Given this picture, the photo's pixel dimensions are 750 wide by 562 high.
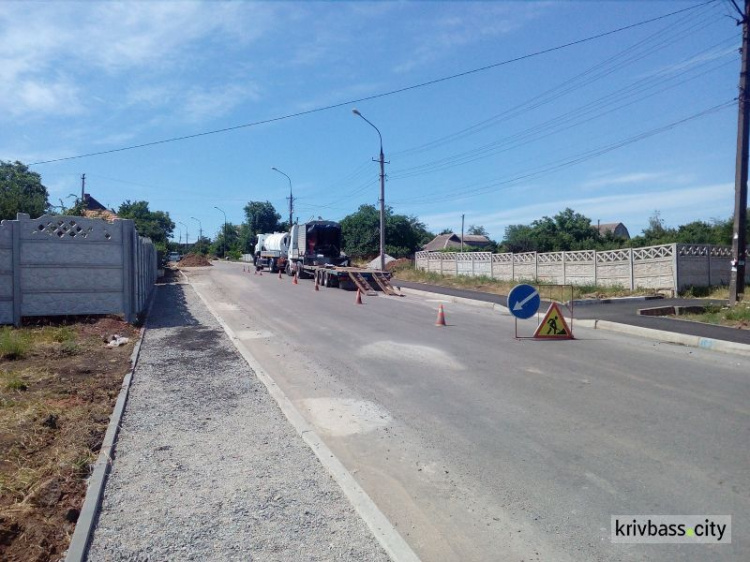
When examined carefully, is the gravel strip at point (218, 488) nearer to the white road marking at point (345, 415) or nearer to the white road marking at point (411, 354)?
the white road marking at point (345, 415)

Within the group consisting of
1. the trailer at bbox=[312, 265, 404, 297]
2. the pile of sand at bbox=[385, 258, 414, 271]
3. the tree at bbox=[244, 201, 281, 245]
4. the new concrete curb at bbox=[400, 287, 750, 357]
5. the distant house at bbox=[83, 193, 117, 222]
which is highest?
the tree at bbox=[244, 201, 281, 245]

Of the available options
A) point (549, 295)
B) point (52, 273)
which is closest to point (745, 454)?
point (52, 273)

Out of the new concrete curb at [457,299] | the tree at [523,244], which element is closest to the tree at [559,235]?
the tree at [523,244]

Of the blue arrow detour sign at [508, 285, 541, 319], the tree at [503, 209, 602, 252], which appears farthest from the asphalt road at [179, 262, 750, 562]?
the tree at [503, 209, 602, 252]

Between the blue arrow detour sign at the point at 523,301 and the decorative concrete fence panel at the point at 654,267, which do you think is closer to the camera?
the blue arrow detour sign at the point at 523,301

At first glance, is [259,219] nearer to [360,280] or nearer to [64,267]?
[360,280]

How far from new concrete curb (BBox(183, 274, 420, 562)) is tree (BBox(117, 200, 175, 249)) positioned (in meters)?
35.5

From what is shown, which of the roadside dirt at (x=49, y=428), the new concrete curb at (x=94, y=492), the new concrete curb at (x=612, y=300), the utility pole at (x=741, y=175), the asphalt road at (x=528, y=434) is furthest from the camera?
the new concrete curb at (x=612, y=300)

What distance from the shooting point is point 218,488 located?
467 centimetres

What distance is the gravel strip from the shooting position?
3.77m

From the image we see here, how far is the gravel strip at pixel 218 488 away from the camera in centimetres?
377

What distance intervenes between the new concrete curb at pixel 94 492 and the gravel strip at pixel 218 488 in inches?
2.5

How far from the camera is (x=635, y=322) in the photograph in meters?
15.0

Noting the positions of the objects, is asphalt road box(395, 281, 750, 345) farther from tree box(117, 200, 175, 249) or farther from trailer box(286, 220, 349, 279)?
tree box(117, 200, 175, 249)
